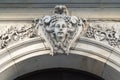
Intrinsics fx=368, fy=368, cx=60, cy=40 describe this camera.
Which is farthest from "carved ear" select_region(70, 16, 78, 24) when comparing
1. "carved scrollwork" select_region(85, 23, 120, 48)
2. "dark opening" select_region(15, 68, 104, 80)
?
"dark opening" select_region(15, 68, 104, 80)

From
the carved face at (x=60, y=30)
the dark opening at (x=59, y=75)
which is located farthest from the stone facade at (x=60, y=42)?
the dark opening at (x=59, y=75)

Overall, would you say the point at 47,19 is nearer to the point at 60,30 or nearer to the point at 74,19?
the point at 60,30

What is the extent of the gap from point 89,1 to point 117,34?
720 millimetres

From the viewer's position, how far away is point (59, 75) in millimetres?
6562

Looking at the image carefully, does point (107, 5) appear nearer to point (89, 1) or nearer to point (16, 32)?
point (89, 1)

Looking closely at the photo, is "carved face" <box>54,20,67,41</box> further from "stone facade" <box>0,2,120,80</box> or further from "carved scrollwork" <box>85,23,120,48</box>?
"carved scrollwork" <box>85,23,120,48</box>

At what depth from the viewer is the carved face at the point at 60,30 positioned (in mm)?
5906

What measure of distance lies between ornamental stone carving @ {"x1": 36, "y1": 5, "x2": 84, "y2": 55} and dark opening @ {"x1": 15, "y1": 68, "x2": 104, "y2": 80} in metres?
0.73

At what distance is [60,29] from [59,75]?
1.03m

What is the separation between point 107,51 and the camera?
5887 mm

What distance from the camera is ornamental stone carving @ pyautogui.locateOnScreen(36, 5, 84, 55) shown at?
19.4ft

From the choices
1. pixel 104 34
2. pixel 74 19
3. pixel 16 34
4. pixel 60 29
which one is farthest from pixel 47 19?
pixel 104 34

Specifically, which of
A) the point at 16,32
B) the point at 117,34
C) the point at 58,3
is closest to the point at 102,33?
the point at 117,34

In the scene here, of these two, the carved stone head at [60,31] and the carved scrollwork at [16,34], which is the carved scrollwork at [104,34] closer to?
the carved stone head at [60,31]
